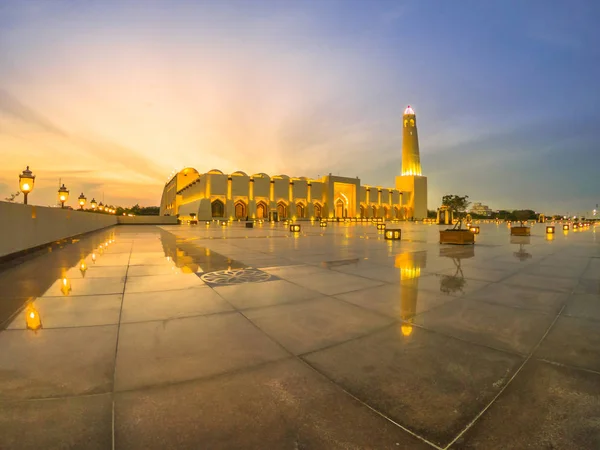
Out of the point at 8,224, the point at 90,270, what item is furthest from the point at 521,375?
the point at 8,224

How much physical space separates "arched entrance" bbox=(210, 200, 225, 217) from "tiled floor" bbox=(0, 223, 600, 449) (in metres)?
72.1

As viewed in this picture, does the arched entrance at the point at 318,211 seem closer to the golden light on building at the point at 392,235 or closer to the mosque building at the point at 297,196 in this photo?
the mosque building at the point at 297,196

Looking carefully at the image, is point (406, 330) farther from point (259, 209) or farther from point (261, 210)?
point (261, 210)

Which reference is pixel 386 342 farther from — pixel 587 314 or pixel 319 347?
pixel 587 314

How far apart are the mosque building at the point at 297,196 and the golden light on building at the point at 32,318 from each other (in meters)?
57.2

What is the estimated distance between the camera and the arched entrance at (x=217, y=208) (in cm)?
7550

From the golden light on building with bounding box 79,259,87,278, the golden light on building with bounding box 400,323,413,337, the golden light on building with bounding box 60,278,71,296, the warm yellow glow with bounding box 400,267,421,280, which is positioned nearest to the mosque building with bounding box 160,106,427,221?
the golden light on building with bounding box 79,259,87,278

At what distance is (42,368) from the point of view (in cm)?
255

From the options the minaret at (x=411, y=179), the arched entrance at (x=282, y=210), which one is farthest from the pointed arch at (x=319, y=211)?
the minaret at (x=411, y=179)

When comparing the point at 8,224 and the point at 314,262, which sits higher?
the point at 8,224

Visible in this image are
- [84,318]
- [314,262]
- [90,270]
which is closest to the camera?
[84,318]

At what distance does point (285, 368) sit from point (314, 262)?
19.6 ft

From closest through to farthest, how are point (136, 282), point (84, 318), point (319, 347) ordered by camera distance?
point (319, 347) → point (84, 318) → point (136, 282)

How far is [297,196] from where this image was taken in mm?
86062
